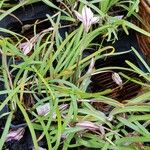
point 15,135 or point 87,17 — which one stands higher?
point 87,17

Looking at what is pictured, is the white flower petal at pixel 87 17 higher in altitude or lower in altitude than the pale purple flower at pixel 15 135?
higher

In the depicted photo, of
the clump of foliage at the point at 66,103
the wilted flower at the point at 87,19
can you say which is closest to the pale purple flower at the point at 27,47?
the clump of foliage at the point at 66,103

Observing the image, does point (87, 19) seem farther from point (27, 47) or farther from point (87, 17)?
point (27, 47)

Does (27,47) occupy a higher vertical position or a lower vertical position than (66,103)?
higher

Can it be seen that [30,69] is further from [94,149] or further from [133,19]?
[133,19]

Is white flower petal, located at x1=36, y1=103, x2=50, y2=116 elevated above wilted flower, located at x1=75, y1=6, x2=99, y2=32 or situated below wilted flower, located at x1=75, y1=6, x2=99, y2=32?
below

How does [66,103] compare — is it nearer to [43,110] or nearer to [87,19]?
[43,110]

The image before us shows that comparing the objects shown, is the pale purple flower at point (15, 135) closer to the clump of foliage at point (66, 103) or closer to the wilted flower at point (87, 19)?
the clump of foliage at point (66, 103)

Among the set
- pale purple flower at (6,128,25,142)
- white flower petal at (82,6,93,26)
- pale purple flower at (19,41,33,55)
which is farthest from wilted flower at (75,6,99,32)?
pale purple flower at (6,128,25,142)

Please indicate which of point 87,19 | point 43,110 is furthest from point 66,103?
point 87,19

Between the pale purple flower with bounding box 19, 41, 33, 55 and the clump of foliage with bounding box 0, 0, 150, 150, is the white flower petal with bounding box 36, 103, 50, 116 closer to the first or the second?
the clump of foliage with bounding box 0, 0, 150, 150

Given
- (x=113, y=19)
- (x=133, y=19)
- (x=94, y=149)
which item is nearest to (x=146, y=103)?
(x=94, y=149)
